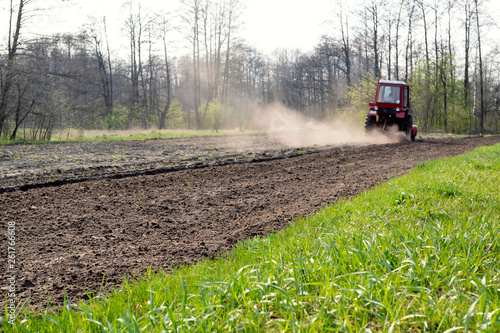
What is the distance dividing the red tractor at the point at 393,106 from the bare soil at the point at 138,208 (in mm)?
8895

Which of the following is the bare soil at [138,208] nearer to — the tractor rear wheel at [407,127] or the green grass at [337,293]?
the green grass at [337,293]

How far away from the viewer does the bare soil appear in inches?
147

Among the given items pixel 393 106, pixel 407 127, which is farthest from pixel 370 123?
pixel 407 127

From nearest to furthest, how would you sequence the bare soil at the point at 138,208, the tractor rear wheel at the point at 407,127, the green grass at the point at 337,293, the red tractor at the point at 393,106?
the green grass at the point at 337,293, the bare soil at the point at 138,208, the red tractor at the point at 393,106, the tractor rear wheel at the point at 407,127

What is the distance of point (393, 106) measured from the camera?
18.9m

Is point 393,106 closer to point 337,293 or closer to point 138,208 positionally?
point 138,208

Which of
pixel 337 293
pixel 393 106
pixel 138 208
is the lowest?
pixel 138 208

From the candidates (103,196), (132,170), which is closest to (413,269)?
(103,196)

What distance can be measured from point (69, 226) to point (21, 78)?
1772 cm

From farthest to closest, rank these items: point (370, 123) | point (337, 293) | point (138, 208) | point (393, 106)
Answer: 1. point (370, 123)
2. point (393, 106)
3. point (138, 208)
4. point (337, 293)

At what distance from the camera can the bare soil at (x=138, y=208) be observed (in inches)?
147

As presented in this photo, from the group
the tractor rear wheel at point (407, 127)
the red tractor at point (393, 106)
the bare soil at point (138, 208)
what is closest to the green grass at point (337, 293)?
the bare soil at point (138, 208)

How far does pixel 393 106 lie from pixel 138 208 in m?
16.6

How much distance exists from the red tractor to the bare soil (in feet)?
29.2
